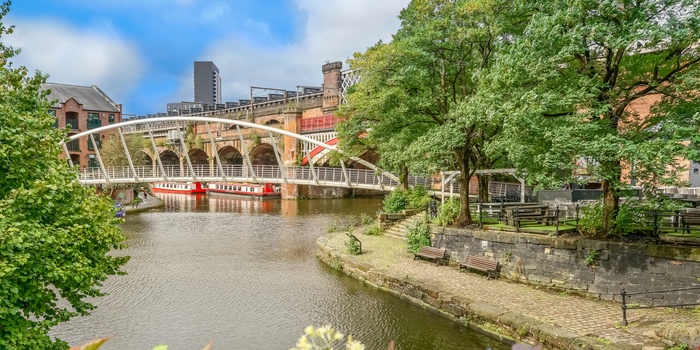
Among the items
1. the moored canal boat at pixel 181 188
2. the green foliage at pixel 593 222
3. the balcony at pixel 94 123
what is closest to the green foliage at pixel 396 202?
the green foliage at pixel 593 222

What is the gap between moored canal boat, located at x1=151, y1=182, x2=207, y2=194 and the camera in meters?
60.8

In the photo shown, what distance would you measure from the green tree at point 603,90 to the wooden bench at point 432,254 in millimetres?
5149

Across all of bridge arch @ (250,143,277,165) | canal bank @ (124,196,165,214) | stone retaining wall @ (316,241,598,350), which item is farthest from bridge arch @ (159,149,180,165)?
stone retaining wall @ (316,241,598,350)

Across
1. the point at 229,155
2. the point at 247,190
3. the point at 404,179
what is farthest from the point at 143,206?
Result: the point at 404,179

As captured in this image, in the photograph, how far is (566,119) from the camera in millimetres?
12000

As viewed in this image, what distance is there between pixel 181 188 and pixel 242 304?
51.5 metres

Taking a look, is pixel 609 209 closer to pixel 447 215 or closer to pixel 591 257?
pixel 591 257

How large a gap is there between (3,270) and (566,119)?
458 inches

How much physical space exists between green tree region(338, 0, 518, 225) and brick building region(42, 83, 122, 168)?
1775 inches

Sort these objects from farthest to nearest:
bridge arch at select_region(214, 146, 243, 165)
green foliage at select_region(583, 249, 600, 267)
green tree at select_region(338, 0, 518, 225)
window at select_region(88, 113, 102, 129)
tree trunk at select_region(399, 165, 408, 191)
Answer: bridge arch at select_region(214, 146, 243, 165)
window at select_region(88, 113, 102, 129)
tree trunk at select_region(399, 165, 408, 191)
green tree at select_region(338, 0, 518, 225)
green foliage at select_region(583, 249, 600, 267)

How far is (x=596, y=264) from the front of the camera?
1270cm

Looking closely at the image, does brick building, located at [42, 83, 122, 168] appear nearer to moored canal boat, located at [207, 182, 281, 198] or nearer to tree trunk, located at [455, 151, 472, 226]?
moored canal boat, located at [207, 182, 281, 198]

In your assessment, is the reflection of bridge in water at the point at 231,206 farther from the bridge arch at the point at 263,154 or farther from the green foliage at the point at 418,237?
the green foliage at the point at 418,237

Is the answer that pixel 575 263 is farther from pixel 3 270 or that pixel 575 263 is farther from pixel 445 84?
pixel 3 270
